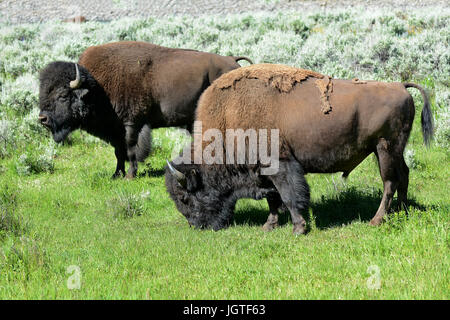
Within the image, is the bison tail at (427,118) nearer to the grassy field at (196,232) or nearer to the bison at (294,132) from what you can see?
the bison at (294,132)

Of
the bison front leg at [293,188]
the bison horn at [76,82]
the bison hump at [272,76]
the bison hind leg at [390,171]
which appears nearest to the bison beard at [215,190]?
the bison front leg at [293,188]

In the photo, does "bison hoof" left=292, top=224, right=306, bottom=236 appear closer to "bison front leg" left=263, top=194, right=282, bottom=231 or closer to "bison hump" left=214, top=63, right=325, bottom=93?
"bison front leg" left=263, top=194, right=282, bottom=231

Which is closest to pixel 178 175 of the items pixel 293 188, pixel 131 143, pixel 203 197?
pixel 203 197

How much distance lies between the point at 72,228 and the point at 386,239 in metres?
3.46

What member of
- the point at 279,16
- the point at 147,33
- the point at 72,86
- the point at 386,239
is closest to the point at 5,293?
the point at 386,239

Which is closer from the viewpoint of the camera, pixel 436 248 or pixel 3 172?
pixel 436 248

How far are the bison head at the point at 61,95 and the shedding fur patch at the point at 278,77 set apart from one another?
9.86 ft

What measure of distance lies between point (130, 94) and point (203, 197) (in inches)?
125

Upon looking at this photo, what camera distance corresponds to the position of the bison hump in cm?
575

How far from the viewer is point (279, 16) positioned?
20.4 metres

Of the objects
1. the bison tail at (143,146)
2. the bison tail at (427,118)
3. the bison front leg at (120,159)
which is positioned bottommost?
the bison front leg at (120,159)

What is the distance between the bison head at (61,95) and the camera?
799cm
